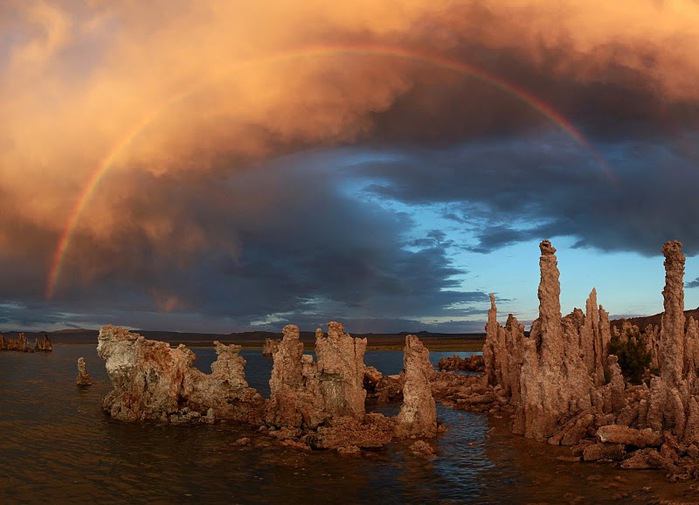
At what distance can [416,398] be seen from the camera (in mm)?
54531

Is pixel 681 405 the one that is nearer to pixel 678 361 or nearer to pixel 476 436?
pixel 678 361

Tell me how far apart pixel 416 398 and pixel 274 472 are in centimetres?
1803

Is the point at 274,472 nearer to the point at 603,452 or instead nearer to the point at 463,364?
the point at 603,452

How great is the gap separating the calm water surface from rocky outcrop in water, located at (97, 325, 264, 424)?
3616 millimetres

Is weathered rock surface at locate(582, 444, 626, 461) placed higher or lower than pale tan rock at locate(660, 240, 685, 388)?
lower

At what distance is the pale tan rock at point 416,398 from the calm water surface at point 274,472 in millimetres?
2545

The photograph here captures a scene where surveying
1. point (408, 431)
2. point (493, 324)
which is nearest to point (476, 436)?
point (408, 431)

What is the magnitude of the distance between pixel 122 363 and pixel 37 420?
1277 centimetres

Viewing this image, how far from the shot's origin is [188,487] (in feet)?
127

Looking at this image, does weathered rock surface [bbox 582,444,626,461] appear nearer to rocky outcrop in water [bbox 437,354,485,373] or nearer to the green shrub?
the green shrub

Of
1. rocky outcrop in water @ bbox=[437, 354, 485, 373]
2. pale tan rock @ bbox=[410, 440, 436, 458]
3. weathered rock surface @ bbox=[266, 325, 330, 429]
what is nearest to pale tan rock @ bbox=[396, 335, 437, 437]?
pale tan rock @ bbox=[410, 440, 436, 458]

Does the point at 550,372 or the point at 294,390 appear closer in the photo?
the point at 550,372

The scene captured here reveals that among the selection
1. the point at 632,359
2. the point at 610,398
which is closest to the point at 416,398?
the point at 610,398

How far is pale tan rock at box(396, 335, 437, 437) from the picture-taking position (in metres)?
54.1
